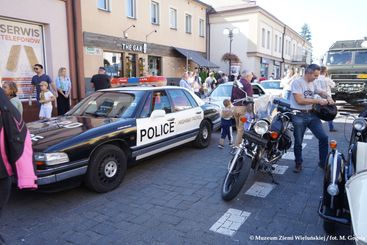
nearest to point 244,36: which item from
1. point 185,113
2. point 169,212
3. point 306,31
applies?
point 185,113

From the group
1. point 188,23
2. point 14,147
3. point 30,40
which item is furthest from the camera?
point 188,23

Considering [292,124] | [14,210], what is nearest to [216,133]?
[292,124]

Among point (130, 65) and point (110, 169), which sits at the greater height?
point (130, 65)

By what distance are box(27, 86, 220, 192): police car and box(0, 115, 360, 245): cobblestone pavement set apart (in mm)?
415

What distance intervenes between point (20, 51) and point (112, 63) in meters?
6.40

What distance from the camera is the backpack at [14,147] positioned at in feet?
7.22

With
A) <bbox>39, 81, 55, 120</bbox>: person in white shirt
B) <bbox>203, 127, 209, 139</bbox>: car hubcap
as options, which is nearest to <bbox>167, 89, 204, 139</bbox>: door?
<bbox>203, 127, 209, 139</bbox>: car hubcap

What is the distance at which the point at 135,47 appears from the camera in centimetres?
1639

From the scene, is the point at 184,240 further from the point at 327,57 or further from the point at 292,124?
the point at 327,57

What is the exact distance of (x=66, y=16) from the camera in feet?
33.7

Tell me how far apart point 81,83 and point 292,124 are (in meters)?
8.12

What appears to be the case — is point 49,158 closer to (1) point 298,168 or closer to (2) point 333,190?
(2) point 333,190

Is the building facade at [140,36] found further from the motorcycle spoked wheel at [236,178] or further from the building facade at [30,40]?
the motorcycle spoked wheel at [236,178]

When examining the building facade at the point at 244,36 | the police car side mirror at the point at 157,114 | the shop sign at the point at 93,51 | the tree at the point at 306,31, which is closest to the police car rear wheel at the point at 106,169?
the police car side mirror at the point at 157,114
